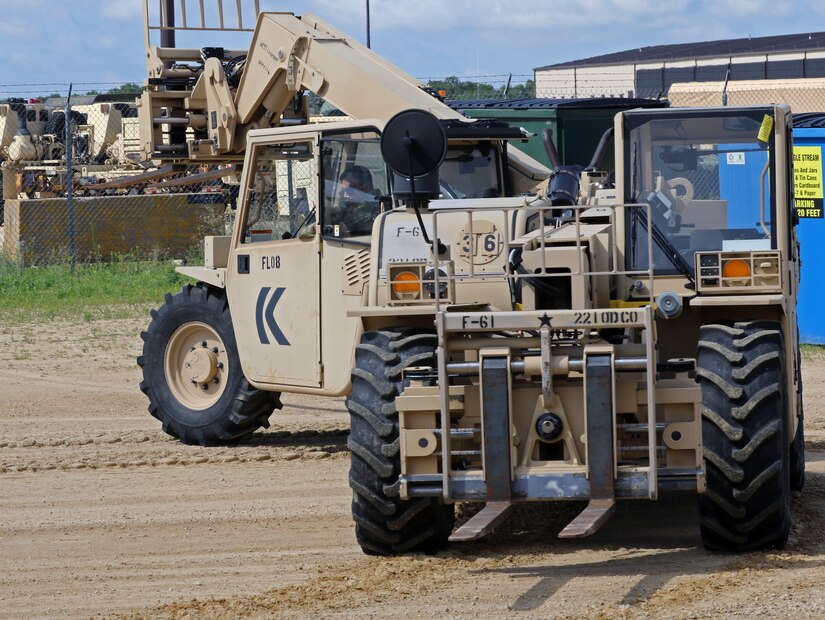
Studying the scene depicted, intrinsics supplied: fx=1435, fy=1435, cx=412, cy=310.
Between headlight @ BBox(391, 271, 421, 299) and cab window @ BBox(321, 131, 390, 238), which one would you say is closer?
headlight @ BBox(391, 271, 421, 299)

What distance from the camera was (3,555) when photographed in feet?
25.1

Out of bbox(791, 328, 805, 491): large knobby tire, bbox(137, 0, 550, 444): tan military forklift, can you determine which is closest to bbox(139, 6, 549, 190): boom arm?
bbox(137, 0, 550, 444): tan military forklift

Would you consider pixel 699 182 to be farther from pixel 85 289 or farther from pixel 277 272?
pixel 85 289

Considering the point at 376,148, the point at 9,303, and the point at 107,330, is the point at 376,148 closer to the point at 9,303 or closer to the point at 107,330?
the point at 107,330

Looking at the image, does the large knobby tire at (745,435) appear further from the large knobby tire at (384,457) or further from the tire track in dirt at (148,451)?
the tire track in dirt at (148,451)

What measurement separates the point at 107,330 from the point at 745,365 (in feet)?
36.1

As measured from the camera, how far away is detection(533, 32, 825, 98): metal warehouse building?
46844mm

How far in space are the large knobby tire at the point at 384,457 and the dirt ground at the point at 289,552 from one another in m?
0.13

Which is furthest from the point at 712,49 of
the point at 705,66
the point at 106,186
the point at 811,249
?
the point at 811,249

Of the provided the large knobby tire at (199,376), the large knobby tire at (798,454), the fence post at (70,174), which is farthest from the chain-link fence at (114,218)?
the large knobby tire at (798,454)

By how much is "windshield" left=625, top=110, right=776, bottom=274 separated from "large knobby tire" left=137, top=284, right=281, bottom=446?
4050 mm

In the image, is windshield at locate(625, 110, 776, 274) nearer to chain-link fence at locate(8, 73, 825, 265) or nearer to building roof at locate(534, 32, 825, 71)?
chain-link fence at locate(8, 73, 825, 265)

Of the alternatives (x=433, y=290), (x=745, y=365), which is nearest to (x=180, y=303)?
(x=433, y=290)

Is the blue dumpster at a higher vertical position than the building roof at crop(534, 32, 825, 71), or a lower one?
lower
